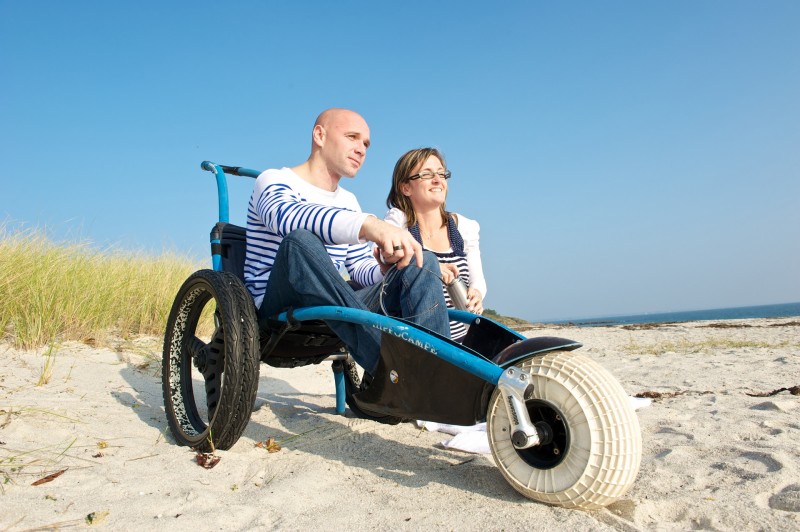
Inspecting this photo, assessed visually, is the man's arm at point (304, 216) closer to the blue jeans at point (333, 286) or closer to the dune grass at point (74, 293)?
the blue jeans at point (333, 286)

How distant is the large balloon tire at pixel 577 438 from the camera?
58.8 inches

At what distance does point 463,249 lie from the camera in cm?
365

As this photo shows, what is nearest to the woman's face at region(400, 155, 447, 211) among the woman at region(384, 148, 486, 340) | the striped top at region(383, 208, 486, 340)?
the woman at region(384, 148, 486, 340)

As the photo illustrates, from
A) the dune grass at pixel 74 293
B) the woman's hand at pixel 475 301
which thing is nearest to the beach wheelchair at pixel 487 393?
the woman's hand at pixel 475 301

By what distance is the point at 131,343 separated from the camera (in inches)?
189

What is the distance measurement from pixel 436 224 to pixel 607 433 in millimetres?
2307

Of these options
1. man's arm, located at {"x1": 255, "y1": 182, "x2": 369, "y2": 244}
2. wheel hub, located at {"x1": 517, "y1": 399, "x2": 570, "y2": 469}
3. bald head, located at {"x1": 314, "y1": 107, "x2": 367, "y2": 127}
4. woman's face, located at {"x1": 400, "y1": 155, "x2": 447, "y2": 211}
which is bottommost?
wheel hub, located at {"x1": 517, "y1": 399, "x2": 570, "y2": 469}

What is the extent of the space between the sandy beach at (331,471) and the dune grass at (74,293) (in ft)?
2.02

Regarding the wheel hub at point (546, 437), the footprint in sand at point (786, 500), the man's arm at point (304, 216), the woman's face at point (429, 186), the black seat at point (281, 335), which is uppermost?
the woman's face at point (429, 186)

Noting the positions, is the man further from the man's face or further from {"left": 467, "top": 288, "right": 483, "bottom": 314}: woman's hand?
{"left": 467, "top": 288, "right": 483, "bottom": 314}: woman's hand

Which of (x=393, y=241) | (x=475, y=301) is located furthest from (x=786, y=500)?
(x=475, y=301)

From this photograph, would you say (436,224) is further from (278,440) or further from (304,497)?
(304,497)

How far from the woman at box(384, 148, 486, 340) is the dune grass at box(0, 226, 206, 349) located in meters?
2.75

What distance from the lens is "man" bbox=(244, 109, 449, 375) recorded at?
6.63 feet
